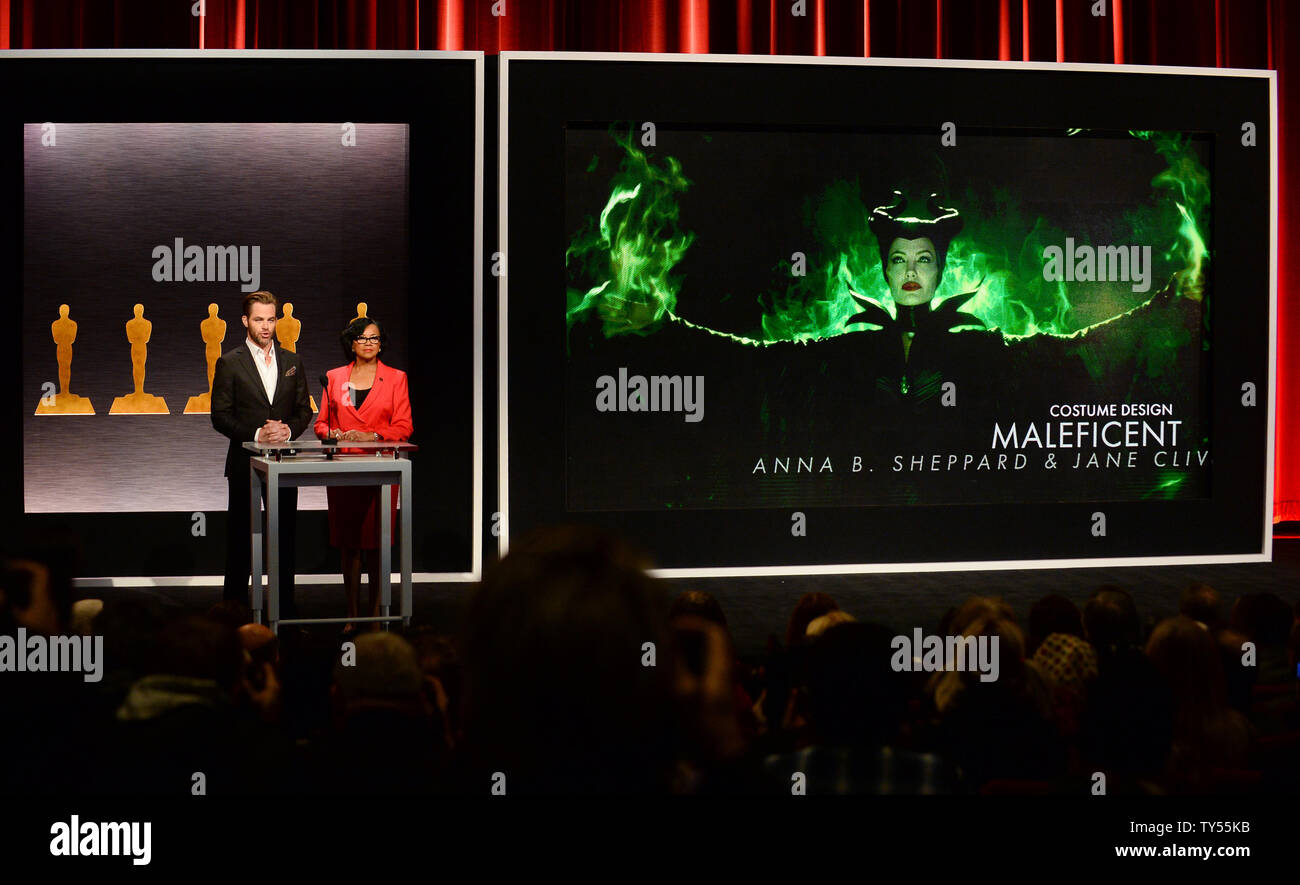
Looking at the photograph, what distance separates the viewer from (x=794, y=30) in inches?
294

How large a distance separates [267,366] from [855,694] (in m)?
3.54

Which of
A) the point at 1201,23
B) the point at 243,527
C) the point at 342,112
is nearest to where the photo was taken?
the point at 243,527

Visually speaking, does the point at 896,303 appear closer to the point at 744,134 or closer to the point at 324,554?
the point at 744,134

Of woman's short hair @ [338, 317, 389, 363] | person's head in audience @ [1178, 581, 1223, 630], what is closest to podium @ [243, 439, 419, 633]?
woman's short hair @ [338, 317, 389, 363]

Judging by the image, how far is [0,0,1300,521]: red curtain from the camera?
23.3 ft

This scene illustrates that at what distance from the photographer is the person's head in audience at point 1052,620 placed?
2643 mm

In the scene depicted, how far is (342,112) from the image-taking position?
5.83 meters

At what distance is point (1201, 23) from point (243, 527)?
6.57 meters

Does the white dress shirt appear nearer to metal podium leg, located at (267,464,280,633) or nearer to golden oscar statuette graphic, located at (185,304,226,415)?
metal podium leg, located at (267,464,280,633)

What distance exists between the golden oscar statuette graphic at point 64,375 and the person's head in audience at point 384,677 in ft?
15.3

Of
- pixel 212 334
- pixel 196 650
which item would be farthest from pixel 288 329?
pixel 196 650

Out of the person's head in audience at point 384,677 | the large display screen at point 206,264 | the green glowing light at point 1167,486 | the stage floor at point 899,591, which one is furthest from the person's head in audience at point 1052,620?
the green glowing light at point 1167,486
